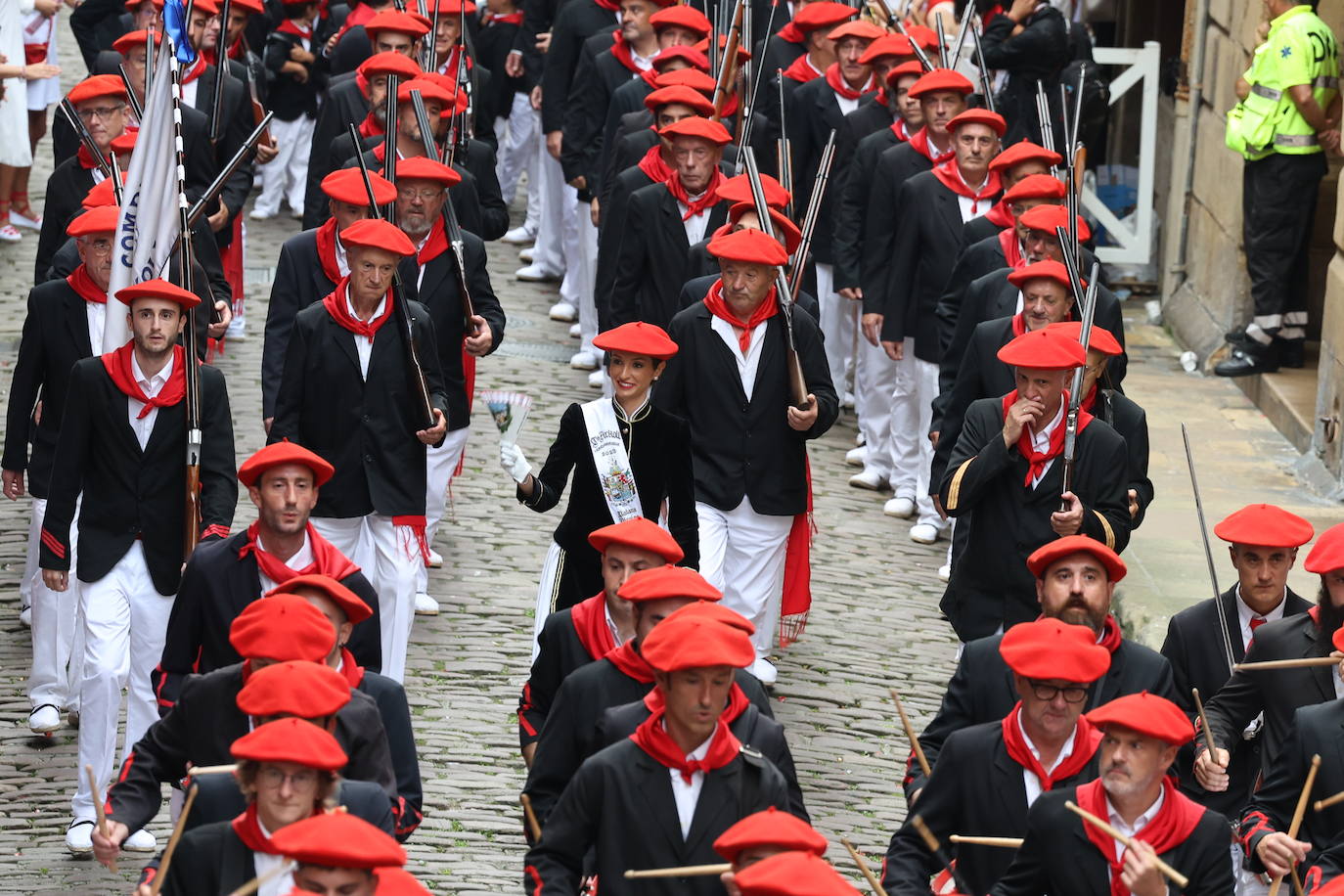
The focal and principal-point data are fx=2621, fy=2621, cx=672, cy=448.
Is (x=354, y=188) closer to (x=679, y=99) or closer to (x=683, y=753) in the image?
(x=679, y=99)

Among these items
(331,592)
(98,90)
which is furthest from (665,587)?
(98,90)

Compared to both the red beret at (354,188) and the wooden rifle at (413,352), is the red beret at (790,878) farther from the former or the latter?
the red beret at (354,188)

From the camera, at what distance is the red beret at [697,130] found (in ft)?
43.4

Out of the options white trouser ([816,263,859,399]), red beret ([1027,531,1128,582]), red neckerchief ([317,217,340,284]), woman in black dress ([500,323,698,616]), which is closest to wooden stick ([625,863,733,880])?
red beret ([1027,531,1128,582])

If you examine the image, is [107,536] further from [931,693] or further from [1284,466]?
[1284,466]

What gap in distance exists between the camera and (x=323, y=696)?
709 centimetres

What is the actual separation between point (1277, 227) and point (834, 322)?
283 centimetres

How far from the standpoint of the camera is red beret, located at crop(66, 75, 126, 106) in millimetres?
13109

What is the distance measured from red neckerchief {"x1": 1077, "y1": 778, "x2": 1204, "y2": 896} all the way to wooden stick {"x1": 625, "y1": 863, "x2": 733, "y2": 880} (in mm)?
990

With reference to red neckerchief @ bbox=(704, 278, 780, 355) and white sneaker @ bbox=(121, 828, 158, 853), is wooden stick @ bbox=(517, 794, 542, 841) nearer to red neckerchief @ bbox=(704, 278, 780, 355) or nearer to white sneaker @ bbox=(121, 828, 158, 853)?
white sneaker @ bbox=(121, 828, 158, 853)

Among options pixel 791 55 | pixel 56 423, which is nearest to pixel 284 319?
pixel 56 423

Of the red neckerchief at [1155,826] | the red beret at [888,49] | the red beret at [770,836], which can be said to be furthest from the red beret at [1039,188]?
the red beret at [770,836]

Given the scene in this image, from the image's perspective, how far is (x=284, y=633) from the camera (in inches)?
299

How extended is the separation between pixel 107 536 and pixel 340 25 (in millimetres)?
9968
